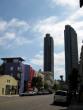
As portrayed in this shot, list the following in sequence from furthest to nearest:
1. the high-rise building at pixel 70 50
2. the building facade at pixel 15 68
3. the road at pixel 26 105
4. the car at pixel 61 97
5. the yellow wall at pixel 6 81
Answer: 1. the high-rise building at pixel 70 50
2. the building facade at pixel 15 68
3. the yellow wall at pixel 6 81
4. the car at pixel 61 97
5. the road at pixel 26 105

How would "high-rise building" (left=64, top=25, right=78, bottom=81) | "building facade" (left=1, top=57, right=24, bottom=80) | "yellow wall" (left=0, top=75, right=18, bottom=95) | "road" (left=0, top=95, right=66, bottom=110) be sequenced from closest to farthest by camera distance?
1. "road" (left=0, top=95, right=66, bottom=110)
2. "yellow wall" (left=0, top=75, right=18, bottom=95)
3. "building facade" (left=1, top=57, right=24, bottom=80)
4. "high-rise building" (left=64, top=25, right=78, bottom=81)

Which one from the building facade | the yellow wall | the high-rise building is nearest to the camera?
the yellow wall

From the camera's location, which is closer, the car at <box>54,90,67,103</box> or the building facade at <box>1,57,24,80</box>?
the car at <box>54,90,67,103</box>

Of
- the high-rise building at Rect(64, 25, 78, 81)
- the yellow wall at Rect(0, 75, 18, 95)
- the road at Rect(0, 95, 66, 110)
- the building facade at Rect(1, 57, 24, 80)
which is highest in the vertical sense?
the high-rise building at Rect(64, 25, 78, 81)

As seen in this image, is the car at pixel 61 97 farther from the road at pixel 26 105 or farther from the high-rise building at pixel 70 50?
the high-rise building at pixel 70 50

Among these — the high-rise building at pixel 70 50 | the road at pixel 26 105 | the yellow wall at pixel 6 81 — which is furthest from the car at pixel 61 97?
the high-rise building at pixel 70 50

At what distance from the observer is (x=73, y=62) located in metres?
161

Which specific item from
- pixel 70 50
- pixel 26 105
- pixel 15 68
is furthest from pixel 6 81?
pixel 70 50

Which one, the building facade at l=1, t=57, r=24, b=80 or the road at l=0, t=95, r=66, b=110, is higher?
the building facade at l=1, t=57, r=24, b=80

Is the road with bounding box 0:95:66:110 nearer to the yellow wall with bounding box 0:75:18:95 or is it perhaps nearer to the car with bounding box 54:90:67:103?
the car with bounding box 54:90:67:103

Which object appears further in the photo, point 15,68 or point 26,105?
point 15,68

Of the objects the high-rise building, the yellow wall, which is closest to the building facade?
the yellow wall

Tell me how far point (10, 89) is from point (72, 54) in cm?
8077

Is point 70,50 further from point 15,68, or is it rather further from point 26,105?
point 26,105
